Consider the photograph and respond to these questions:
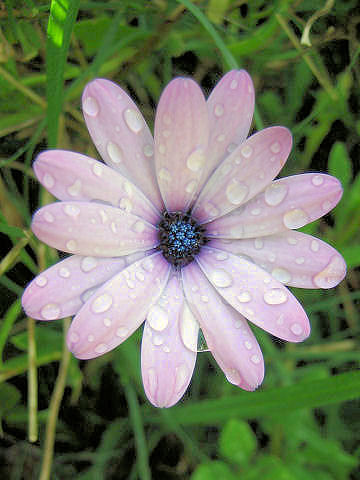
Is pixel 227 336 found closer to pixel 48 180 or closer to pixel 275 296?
pixel 275 296

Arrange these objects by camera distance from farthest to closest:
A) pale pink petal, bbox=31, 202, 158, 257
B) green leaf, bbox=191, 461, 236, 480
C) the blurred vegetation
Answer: green leaf, bbox=191, 461, 236, 480, the blurred vegetation, pale pink petal, bbox=31, 202, 158, 257

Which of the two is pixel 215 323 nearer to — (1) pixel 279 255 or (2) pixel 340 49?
(1) pixel 279 255

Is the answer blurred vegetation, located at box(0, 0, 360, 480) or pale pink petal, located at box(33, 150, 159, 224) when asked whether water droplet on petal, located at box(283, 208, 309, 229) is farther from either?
blurred vegetation, located at box(0, 0, 360, 480)

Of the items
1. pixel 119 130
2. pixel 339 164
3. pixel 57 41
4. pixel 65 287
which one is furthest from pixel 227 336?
pixel 339 164

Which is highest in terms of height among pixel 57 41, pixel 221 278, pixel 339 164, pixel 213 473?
pixel 339 164

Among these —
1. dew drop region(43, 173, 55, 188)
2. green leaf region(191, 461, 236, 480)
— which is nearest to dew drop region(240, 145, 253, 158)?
dew drop region(43, 173, 55, 188)

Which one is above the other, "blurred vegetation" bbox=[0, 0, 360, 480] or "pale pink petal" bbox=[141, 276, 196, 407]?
"blurred vegetation" bbox=[0, 0, 360, 480]

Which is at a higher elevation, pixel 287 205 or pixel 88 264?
pixel 287 205
